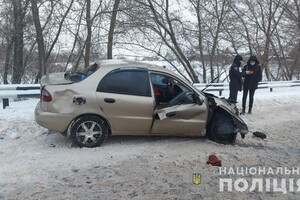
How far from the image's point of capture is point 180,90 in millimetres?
6602

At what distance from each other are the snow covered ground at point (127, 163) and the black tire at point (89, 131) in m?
0.15

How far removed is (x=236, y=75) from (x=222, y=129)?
3.41 metres

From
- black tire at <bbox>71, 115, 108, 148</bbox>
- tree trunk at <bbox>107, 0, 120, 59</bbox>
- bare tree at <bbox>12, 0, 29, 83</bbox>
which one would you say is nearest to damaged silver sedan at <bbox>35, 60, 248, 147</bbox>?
black tire at <bbox>71, 115, 108, 148</bbox>

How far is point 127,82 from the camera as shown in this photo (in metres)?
6.15

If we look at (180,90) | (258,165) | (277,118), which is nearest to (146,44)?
(277,118)

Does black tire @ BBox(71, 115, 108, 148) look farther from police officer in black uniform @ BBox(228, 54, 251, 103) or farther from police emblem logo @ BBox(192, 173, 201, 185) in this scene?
police officer in black uniform @ BBox(228, 54, 251, 103)

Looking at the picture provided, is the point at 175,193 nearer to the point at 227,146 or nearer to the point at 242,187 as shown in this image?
the point at 242,187

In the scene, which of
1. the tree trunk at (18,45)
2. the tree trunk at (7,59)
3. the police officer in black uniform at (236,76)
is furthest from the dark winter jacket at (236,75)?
the tree trunk at (7,59)

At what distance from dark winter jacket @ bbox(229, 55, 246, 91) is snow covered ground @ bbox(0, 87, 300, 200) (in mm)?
2035

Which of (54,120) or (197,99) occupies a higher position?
(197,99)

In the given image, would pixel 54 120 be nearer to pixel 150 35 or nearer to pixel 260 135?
pixel 260 135

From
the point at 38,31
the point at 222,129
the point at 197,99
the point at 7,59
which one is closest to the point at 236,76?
the point at 222,129

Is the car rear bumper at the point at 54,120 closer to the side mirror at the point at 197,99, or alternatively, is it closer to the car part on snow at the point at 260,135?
the side mirror at the point at 197,99

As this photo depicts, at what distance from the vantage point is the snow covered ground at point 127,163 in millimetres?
4355
